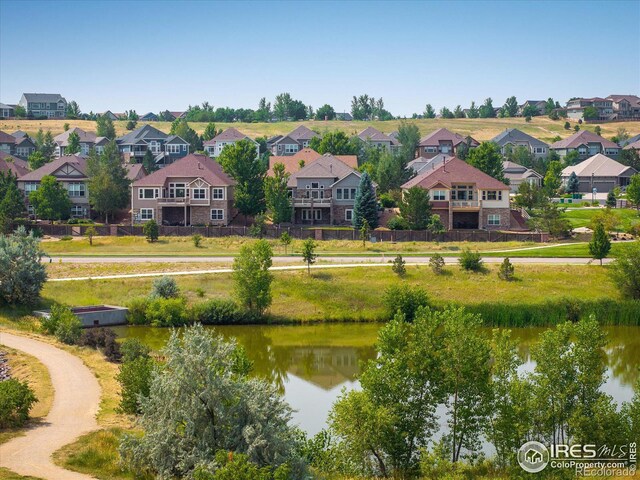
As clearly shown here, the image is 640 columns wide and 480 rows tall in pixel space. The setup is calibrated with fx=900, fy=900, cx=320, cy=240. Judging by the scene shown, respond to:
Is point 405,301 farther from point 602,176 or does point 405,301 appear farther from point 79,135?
point 79,135

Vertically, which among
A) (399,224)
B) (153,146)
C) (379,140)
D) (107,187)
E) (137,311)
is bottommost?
(137,311)

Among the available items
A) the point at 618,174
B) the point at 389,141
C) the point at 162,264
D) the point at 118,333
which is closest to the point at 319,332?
the point at 118,333

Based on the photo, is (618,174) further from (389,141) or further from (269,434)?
(269,434)

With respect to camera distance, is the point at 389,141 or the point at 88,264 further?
the point at 389,141

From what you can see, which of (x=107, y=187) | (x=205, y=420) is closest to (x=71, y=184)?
(x=107, y=187)

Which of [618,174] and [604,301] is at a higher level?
[618,174]
